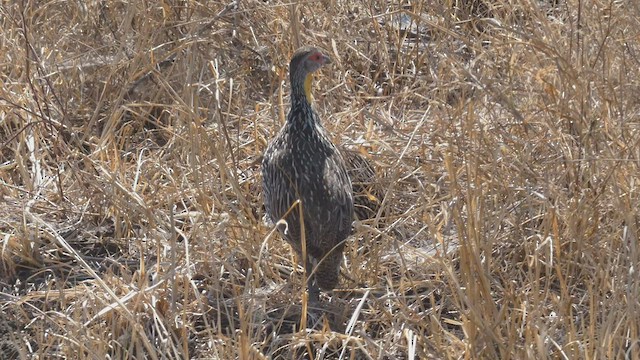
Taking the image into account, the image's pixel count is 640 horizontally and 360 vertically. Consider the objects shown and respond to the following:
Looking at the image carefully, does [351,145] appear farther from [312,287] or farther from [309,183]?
[312,287]

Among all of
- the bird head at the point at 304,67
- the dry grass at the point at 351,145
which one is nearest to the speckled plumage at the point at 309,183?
the bird head at the point at 304,67

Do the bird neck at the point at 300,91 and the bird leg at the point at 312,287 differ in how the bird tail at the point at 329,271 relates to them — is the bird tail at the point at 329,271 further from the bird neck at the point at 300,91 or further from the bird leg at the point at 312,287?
the bird neck at the point at 300,91

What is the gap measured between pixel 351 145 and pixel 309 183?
748 millimetres

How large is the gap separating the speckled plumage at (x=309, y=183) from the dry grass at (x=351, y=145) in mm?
143

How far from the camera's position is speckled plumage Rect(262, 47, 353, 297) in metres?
4.71

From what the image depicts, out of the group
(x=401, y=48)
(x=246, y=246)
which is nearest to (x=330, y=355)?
(x=246, y=246)

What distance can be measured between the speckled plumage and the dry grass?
0.14 m

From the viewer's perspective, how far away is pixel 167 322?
446 centimetres

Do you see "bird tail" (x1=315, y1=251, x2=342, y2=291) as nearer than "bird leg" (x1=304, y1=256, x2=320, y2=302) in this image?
Yes

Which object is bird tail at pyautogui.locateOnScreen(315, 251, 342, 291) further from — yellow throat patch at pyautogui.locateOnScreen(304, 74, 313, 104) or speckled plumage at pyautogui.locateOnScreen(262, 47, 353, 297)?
yellow throat patch at pyautogui.locateOnScreen(304, 74, 313, 104)

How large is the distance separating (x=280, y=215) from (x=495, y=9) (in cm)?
193

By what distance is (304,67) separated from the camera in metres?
5.20

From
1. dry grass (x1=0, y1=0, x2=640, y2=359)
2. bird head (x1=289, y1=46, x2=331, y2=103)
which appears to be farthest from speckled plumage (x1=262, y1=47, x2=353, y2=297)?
dry grass (x1=0, y1=0, x2=640, y2=359)

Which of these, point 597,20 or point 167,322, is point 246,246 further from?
point 597,20
